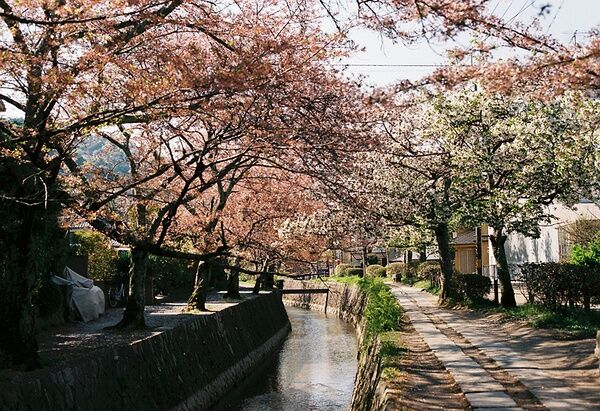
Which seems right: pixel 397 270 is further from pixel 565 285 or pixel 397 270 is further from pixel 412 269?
pixel 565 285

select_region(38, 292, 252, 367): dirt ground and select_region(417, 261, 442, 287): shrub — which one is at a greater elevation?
select_region(417, 261, 442, 287): shrub

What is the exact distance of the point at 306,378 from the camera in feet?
71.0

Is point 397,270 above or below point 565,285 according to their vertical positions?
above

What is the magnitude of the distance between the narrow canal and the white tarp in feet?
18.1

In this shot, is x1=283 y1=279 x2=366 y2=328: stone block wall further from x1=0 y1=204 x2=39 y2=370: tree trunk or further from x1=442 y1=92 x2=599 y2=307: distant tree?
x1=0 y1=204 x2=39 y2=370: tree trunk

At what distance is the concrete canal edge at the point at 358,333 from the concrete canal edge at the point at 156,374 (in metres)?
3.75

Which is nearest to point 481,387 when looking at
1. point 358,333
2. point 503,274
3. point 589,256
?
point 503,274

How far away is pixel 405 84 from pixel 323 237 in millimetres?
22435

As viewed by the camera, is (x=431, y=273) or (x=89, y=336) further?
(x=431, y=273)

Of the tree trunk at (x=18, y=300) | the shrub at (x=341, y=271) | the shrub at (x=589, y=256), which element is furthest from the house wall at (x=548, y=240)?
the tree trunk at (x=18, y=300)

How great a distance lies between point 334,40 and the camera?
11867 mm

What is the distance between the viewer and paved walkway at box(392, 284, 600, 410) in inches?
336

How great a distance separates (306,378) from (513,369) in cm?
1146

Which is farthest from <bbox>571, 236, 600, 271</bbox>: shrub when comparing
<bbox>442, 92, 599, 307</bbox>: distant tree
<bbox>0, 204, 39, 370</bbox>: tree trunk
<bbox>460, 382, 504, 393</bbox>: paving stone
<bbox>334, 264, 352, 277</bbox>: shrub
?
<bbox>334, 264, 352, 277</bbox>: shrub
